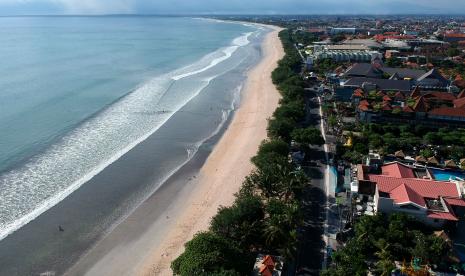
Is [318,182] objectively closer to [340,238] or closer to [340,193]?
[340,193]

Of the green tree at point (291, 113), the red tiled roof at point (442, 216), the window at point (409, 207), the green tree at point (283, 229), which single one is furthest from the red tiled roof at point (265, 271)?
the green tree at point (291, 113)

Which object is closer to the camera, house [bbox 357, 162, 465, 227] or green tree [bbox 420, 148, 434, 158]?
house [bbox 357, 162, 465, 227]

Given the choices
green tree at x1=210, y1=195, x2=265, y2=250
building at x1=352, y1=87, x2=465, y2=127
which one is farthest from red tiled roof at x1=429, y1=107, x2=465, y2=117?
green tree at x1=210, y1=195, x2=265, y2=250

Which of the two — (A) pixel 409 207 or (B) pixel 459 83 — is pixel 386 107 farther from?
(A) pixel 409 207

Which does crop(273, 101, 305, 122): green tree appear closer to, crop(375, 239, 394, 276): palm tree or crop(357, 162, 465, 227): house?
crop(357, 162, 465, 227): house

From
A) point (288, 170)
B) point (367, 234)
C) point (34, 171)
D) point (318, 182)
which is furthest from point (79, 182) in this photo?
point (367, 234)

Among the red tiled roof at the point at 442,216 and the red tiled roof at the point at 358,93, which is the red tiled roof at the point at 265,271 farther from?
the red tiled roof at the point at 358,93
